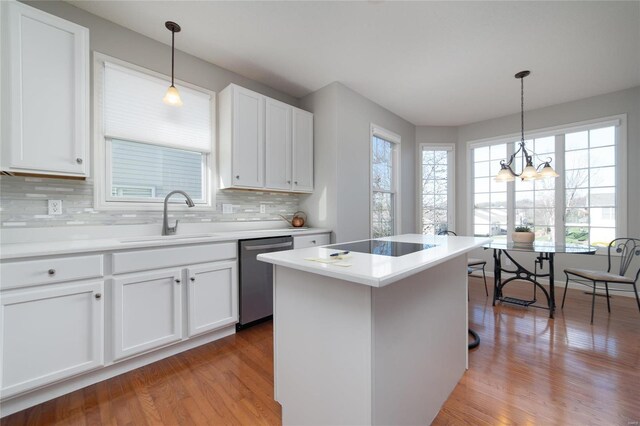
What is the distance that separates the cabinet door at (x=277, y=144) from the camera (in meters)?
2.96

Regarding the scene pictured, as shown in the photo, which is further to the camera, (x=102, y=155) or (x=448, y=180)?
(x=448, y=180)

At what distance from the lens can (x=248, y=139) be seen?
2.79 metres

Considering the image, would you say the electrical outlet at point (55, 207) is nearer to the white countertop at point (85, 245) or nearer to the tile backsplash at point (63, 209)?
the tile backsplash at point (63, 209)

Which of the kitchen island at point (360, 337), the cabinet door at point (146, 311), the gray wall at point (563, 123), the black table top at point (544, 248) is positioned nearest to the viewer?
the kitchen island at point (360, 337)

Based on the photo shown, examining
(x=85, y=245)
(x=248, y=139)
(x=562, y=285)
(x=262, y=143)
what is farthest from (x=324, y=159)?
(x=562, y=285)

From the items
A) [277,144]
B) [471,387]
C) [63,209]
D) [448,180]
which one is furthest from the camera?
[448,180]

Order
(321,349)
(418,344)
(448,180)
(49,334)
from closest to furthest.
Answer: (321,349)
(418,344)
(49,334)
(448,180)

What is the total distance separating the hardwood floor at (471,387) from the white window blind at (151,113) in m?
1.90

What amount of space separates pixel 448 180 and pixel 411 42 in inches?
121

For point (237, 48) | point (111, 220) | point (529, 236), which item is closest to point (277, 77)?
point (237, 48)

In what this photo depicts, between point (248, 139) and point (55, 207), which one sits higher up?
point (248, 139)

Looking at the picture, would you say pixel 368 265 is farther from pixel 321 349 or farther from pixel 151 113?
pixel 151 113

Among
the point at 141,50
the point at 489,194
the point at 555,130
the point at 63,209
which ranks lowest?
the point at 63,209

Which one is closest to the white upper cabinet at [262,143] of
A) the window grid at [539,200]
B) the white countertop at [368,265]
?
the white countertop at [368,265]
